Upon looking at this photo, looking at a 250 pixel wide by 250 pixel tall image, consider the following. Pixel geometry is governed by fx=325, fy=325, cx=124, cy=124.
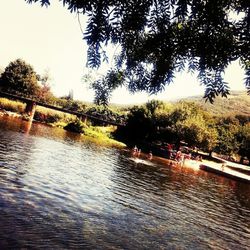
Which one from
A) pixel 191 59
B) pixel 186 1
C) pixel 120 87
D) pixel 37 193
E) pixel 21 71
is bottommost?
pixel 37 193

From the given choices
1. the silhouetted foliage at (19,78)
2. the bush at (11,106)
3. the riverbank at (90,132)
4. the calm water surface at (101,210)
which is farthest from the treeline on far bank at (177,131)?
the calm water surface at (101,210)

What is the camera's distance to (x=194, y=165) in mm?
55438

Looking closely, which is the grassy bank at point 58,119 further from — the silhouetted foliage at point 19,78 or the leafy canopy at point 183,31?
the leafy canopy at point 183,31

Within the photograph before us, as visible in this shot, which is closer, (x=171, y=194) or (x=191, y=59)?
(x=191, y=59)

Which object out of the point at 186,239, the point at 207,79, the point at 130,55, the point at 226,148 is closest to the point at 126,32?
the point at 130,55

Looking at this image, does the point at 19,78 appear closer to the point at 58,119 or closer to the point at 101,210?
the point at 58,119

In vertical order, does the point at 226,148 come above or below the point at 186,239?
above

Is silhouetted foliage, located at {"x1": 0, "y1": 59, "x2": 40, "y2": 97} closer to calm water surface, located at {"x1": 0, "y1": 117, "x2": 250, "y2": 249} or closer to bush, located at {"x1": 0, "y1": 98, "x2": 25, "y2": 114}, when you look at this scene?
bush, located at {"x1": 0, "y1": 98, "x2": 25, "y2": 114}

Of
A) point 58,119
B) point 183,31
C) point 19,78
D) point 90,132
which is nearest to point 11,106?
point 58,119

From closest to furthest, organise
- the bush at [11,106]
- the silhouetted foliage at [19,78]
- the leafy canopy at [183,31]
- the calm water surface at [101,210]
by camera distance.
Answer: the leafy canopy at [183,31] < the calm water surface at [101,210] < the bush at [11,106] < the silhouetted foliage at [19,78]

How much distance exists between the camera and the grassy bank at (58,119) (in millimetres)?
74562

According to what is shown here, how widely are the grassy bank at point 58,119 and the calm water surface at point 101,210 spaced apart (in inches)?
1670

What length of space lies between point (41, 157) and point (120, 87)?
1017 inches

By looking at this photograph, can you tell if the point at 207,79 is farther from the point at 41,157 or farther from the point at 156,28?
the point at 41,157
